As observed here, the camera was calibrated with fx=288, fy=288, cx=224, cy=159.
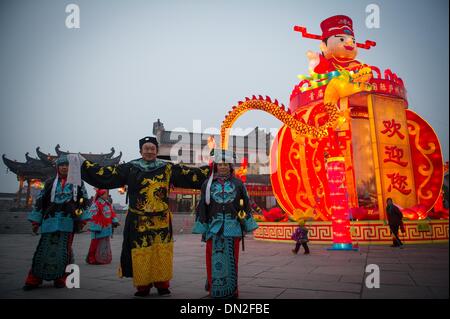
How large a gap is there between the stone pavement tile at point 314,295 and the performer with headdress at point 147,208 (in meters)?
1.30

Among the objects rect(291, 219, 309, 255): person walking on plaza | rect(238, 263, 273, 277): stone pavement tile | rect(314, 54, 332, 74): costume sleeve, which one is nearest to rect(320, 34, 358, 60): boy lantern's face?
rect(314, 54, 332, 74): costume sleeve

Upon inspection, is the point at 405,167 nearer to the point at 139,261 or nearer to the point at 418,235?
the point at 418,235

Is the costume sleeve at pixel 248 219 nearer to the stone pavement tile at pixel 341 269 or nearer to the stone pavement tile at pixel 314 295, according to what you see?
the stone pavement tile at pixel 314 295

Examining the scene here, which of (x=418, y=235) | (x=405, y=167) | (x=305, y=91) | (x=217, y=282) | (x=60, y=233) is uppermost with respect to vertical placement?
(x=305, y=91)

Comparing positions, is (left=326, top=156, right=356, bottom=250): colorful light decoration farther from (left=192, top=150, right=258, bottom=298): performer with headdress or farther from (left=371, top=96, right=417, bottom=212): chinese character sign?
(left=192, top=150, right=258, bottom=298): performer with headdress

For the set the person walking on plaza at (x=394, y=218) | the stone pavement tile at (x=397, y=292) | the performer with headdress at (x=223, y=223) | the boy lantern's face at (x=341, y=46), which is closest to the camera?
the stone pavement tile at (x=397, y=292)

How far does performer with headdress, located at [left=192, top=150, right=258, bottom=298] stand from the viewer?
9.75 ft

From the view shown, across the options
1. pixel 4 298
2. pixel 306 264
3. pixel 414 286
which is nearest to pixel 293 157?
pixel 306 264

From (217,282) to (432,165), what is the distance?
10.8 meters

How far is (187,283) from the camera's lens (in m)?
3.82

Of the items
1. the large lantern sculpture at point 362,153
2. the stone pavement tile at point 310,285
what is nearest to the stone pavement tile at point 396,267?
the stone pavement tile at point 310,285

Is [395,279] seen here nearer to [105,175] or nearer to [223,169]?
[223,169]

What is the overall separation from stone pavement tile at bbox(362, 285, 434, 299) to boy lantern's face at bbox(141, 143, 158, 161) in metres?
2.79

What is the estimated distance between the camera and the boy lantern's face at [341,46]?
11.5 metres
